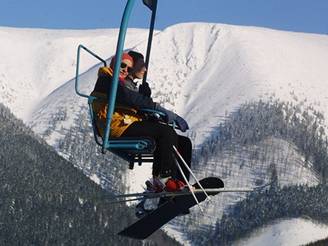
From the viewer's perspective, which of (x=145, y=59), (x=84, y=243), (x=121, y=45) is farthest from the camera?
(x=84, y=243)

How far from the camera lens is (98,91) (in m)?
13.0

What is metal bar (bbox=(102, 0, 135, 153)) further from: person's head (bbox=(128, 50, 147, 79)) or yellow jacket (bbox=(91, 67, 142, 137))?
person's head (bbox=(128, 50, 147, 79))

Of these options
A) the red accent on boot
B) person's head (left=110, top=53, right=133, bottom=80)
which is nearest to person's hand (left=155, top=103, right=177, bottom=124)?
person's head (left=110, top=53, right=133, bottom=80)

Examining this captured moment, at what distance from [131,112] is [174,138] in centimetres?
79

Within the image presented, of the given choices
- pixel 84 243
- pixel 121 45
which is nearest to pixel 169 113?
pixel 121 45

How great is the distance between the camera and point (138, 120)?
525 inches

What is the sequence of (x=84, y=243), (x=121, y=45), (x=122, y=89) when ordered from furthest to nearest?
(x=84, y=243) → (x=122, y=89) → (x=121, y=45)

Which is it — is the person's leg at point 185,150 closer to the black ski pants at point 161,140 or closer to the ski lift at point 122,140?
the black ski pants at point 161,140

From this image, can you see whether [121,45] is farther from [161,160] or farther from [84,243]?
[84,243]

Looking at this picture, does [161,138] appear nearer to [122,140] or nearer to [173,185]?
[122,140]

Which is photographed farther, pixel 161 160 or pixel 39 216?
pixel 39 216

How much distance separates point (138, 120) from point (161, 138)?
47cm

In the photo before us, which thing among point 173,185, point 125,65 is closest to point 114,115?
point 125,65

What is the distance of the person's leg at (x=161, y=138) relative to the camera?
13195 mm
